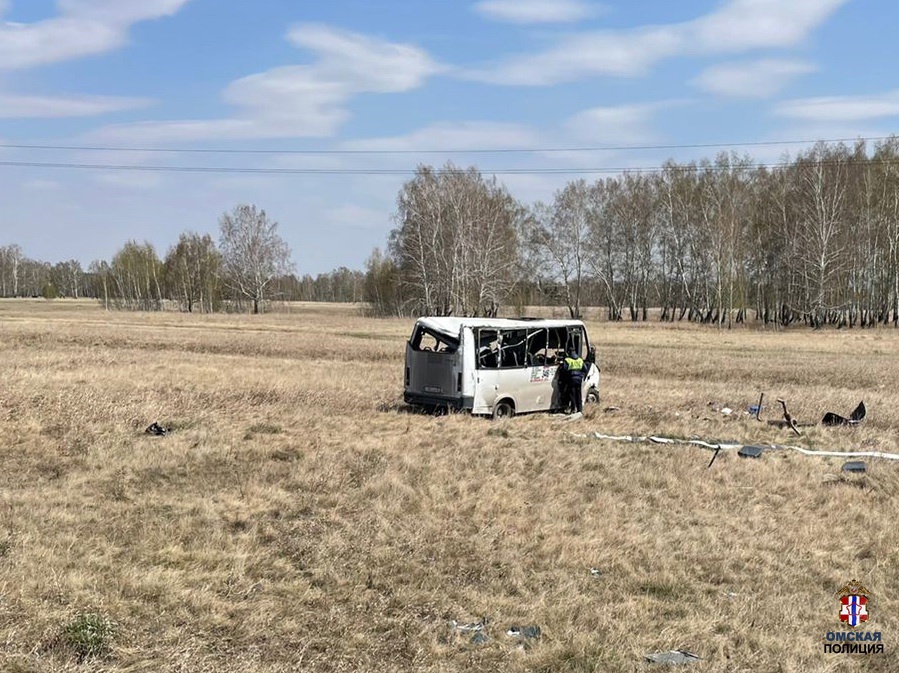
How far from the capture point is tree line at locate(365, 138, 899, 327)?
50.5 meters

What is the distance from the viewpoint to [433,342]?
1394 cm

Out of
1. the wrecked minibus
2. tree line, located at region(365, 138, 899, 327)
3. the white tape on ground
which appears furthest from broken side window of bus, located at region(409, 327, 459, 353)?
tree line, located at region(365, 138, 899, 327)

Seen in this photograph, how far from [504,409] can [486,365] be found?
100 centimetres

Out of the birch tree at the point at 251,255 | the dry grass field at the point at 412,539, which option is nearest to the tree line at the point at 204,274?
the birch tree at the point at 251,255

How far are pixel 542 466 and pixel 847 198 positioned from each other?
165ft

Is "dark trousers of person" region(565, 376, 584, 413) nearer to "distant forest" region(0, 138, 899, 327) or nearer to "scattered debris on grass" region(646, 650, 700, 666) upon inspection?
"scattered debris on grass" region(646, 650, 700, 666)

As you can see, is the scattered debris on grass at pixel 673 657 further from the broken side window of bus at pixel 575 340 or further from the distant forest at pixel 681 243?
the distant forest at pixel 681 243

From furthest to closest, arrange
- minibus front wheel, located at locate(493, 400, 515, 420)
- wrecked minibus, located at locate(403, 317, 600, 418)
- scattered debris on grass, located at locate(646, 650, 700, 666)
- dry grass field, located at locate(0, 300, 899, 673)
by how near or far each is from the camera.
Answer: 1. minibus front wheel, located at locate(493, 400, 515, 420)
2. wrecked minibus, located at locate(403, 317, 600, 418)
3. dry grass field, located at locate(0, 300, 899, 673)
4. scattered debris on grass, located at locate(646, 650, 700, 666)

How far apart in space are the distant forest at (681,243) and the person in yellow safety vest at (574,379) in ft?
135

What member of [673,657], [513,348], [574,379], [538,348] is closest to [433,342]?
[513,348]

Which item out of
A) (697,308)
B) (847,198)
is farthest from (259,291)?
(847,198)

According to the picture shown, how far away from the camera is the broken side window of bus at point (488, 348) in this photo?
13.5m

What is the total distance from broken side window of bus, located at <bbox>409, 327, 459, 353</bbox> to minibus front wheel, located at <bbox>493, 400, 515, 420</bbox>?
1.44 m

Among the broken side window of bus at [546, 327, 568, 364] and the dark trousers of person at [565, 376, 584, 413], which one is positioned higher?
the broken side window of bus at [546, 327, 568, 364]
